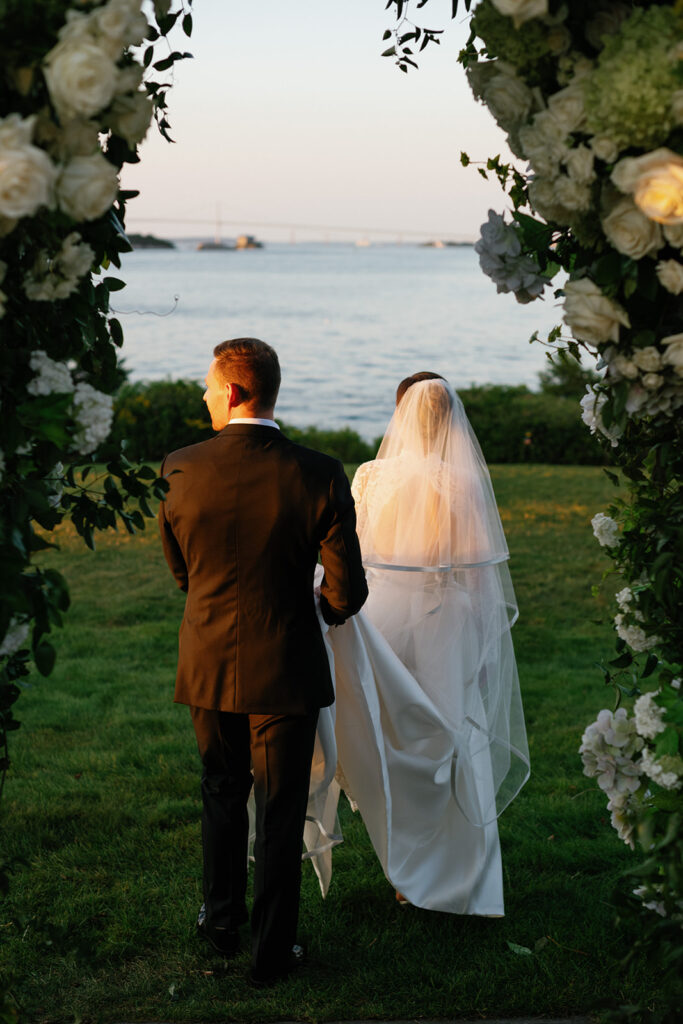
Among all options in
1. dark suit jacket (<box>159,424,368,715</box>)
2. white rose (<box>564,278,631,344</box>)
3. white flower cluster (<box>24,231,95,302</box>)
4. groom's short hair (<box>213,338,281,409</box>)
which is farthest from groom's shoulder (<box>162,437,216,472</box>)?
white rose (<box>564,278,631,344</box>)

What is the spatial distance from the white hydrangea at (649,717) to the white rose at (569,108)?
4.04ft

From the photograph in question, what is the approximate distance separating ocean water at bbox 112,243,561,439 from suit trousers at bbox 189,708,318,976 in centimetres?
163

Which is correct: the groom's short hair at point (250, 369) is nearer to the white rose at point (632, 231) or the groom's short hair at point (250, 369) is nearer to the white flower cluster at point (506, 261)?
the white flower cluster at point (506, 261)

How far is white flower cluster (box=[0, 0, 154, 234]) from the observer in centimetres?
168

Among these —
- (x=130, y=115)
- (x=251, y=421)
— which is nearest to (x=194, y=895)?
(x=251, y=421)

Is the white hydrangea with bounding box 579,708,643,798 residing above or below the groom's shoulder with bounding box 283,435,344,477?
below

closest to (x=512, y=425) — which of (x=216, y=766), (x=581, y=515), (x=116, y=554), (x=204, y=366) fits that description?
(x=581, y=515)

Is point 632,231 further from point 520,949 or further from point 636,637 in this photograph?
point 520,949

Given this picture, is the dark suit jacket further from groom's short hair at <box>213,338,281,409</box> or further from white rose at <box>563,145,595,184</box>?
white rose at <box>563,145,595,184</box>

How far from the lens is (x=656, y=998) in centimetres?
349

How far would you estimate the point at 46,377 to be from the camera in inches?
80.6

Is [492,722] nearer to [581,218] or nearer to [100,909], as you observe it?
[100,909]

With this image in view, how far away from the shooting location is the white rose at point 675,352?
1.94m

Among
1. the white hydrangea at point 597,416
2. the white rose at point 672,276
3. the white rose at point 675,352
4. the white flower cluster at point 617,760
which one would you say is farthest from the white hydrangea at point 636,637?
the white rose at point 672,276
